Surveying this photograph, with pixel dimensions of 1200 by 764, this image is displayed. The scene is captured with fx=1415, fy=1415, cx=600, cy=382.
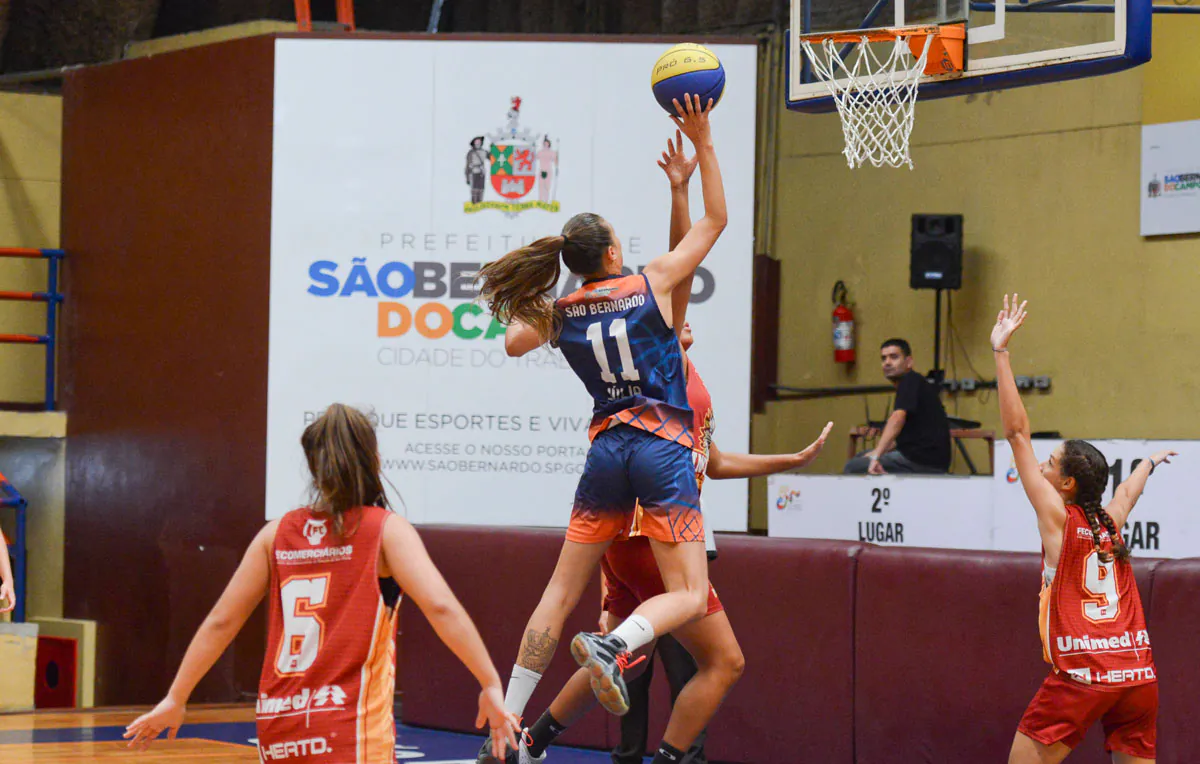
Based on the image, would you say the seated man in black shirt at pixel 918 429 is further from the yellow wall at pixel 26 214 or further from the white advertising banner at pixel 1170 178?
the yellow wall at pixel 26 214

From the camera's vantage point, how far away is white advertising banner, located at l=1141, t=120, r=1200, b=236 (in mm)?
11875

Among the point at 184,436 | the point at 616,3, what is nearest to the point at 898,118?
the point at 616,3

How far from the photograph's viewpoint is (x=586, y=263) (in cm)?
513

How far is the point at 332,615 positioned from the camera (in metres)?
3.53

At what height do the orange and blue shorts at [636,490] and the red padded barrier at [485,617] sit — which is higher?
the orange and blue shorts at [636,490]

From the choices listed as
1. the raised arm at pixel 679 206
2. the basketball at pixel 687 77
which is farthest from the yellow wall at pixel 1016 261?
the basketball at pixel 687 77

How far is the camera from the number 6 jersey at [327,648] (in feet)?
11.4

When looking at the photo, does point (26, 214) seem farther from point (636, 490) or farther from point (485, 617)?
point (636, 490)

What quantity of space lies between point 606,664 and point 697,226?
1625mm

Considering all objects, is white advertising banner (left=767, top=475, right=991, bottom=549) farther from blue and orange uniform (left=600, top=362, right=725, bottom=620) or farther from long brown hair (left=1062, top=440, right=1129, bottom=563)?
long brown hair (left=1062, top=440, right=1129, bottom=563)

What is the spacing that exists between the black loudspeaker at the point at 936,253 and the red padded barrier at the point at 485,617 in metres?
6.25

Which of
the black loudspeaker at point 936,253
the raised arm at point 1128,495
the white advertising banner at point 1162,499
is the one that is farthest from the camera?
the black loudspeaker at point 936,253

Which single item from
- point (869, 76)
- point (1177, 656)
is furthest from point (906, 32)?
point (1177, 656)

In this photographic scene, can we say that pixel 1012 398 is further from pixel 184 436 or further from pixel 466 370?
pixel 184 436
